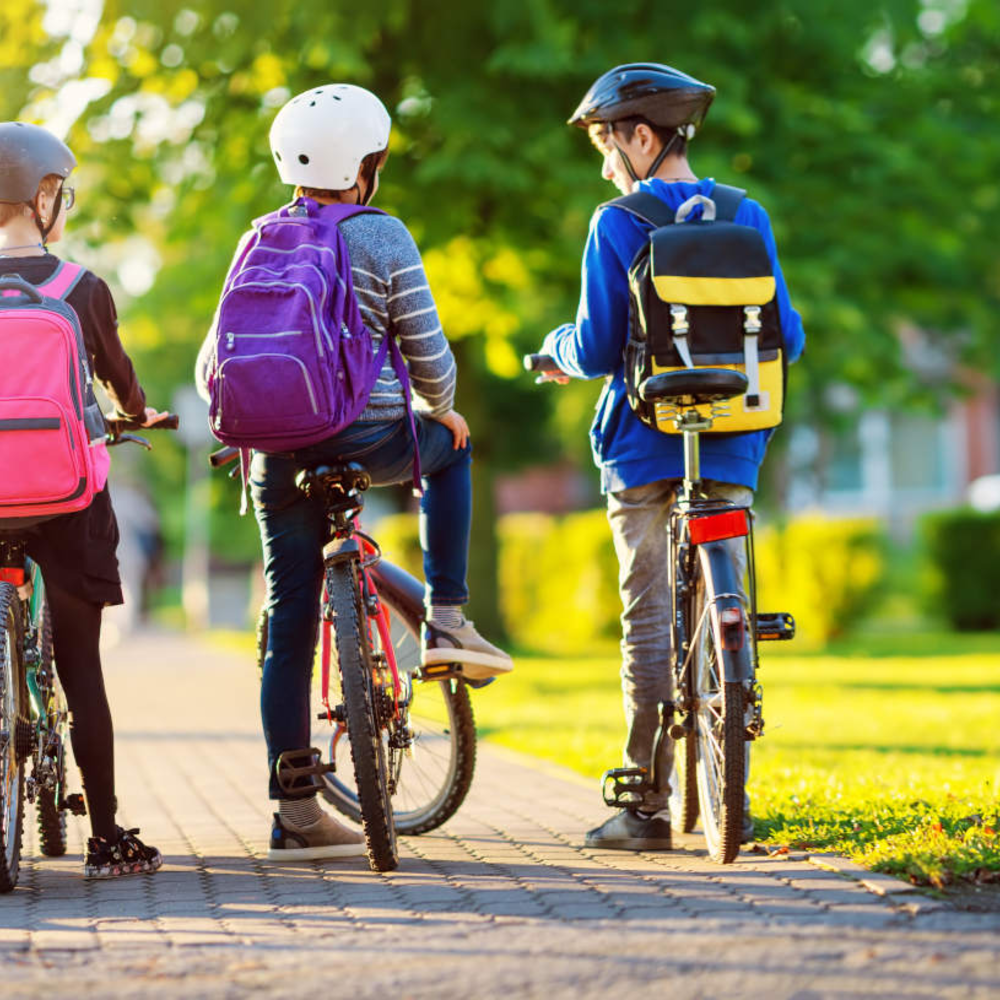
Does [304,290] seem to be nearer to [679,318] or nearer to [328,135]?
[328,135]

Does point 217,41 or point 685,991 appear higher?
point 217,41

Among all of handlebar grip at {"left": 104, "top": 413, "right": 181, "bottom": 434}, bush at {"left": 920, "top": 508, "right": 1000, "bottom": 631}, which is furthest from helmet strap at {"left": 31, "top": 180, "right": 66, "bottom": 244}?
bush at {"left": 920, "top": 508, "right": 1000, "bottom": 631}

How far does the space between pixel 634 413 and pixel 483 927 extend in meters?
1.68

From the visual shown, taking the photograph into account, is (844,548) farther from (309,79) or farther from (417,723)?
(417,723)

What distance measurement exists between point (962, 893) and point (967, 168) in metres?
11.9

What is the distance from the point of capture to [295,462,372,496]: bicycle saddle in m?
5.00

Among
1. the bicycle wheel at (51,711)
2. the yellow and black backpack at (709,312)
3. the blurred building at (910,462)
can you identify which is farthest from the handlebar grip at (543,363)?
the blurred building at (910,462)

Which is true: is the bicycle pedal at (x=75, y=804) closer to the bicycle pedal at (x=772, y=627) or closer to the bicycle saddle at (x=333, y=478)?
the bicycle saddle at (x=333, y=478)

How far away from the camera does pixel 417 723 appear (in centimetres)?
559

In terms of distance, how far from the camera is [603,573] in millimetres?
19344

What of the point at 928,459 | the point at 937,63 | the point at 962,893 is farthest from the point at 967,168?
the point at 928,459

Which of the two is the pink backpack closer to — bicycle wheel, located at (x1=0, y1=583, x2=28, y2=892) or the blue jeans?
bicycle wheel, located at (x1=0, y1=583, x2=28, y2=892)

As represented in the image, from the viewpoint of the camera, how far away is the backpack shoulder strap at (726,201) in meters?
5.19

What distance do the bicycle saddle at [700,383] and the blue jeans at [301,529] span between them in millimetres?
705
